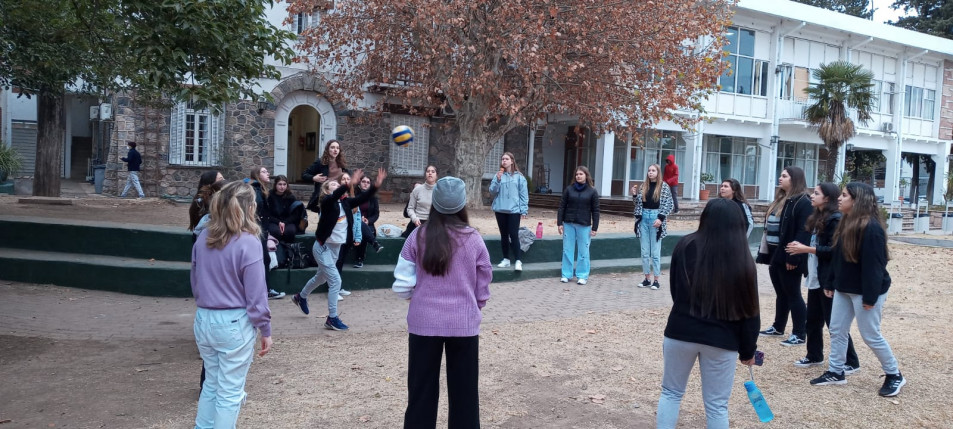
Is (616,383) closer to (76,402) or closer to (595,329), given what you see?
(595,329)

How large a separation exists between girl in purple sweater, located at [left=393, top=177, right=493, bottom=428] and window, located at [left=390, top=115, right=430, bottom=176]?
18.9 meters

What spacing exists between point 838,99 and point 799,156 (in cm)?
631

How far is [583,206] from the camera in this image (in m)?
10.5

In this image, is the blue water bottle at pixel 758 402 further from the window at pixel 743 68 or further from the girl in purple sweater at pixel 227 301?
the window at pixel 743 68

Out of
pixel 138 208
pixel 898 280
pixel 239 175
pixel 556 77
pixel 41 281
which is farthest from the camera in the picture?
pixel 239 175

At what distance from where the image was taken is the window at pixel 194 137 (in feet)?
64.7

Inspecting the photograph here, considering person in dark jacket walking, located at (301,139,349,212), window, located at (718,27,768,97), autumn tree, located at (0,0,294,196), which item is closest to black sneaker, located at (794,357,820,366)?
person in dark jacket walking, located at (301,139,349,212)

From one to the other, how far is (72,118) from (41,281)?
80.3 ft

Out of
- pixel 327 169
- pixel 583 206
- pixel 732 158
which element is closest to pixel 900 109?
pixel 732 158

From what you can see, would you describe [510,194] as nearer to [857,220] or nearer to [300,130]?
[857,220]

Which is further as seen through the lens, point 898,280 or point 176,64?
point 898,280

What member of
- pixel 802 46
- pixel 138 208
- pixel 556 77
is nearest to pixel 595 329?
pixel 556 77

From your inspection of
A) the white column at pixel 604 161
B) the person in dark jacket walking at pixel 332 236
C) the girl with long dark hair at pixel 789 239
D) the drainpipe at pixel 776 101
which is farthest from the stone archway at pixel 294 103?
the drainpipe at pixel 776 101

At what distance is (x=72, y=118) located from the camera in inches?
1197
